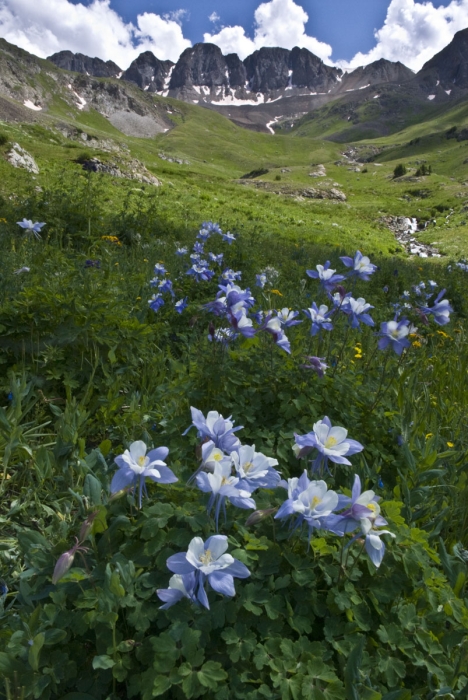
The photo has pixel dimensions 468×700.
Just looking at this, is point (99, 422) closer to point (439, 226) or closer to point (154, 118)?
point (439, 226)

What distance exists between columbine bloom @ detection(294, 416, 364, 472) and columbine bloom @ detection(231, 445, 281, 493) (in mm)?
156

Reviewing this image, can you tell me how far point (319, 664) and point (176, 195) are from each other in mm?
19028

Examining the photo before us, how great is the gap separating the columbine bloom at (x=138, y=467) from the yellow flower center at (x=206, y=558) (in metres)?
0.24

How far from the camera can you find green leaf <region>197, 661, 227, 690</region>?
1022mm

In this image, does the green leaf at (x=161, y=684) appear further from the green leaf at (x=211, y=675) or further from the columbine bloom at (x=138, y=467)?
the columbine bloom at (x=138, y=467)

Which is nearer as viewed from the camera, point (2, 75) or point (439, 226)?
point (439, 226)

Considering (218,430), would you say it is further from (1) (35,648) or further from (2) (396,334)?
(2) (396,334)

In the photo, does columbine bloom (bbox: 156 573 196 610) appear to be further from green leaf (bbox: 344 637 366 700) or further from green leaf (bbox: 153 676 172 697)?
green leaf (bbox: 344 637 366 700)

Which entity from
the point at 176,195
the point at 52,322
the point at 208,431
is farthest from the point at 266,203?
the point at 208,431

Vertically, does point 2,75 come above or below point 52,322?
above

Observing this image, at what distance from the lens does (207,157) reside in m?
118

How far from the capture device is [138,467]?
1214 millimetres

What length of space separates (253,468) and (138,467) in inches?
13.8

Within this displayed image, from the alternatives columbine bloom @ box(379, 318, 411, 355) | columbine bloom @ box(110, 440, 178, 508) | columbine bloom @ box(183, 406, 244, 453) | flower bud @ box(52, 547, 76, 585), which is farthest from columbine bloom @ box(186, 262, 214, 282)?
flower bud @ box(52, 547, 76, 585)
